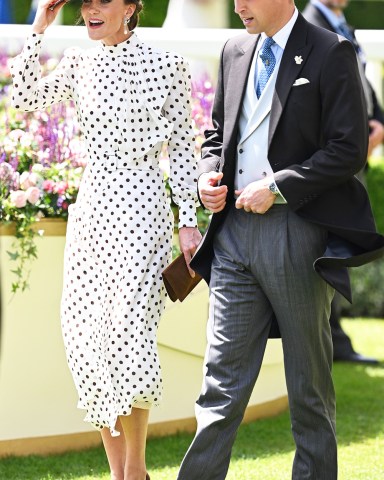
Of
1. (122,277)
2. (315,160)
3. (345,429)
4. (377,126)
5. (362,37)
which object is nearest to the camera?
(315,160)

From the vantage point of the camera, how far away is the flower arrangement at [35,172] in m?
5.20

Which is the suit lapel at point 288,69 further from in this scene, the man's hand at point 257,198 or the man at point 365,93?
the man at point 365,93

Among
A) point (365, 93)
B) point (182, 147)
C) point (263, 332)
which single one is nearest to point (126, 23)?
point (182, 147)

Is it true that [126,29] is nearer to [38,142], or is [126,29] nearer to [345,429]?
[38,142]

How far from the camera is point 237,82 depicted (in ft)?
13.3

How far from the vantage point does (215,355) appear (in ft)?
13.1

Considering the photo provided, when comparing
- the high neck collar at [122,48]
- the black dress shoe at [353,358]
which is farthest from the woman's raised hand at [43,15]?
the black dress shoe at [353,358]

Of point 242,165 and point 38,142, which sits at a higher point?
point 242,165

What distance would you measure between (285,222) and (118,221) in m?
0.78

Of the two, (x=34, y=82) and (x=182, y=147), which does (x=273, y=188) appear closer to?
(x=182, y=147)

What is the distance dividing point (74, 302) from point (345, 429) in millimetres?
2140

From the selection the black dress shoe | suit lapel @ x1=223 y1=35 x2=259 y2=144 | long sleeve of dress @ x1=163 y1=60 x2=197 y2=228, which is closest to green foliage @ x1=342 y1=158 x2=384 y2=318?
the black dress shoe

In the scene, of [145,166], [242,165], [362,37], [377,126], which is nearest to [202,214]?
[145,166]

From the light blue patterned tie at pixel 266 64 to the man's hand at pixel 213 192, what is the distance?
31 centimetres
